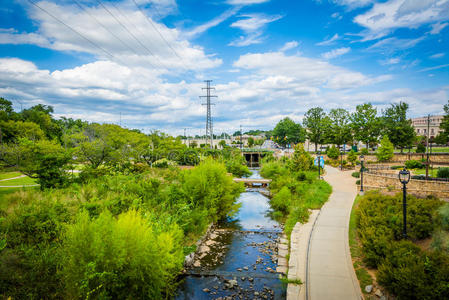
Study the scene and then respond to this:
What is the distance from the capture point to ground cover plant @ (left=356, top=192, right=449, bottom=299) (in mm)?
6961

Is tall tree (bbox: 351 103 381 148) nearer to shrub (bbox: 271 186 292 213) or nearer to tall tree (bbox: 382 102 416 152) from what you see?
tall tree (bbox: 382 102 416 152)

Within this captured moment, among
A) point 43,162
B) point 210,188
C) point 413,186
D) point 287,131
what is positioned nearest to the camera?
point 210,188

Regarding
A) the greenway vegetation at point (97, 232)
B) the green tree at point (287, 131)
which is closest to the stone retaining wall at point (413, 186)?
the greenway vegetation at point (97, 232)

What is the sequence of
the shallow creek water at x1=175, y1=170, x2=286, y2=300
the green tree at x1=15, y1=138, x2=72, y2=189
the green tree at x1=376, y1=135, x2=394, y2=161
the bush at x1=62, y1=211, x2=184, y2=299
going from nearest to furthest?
the bush at x1=62, y1=211, x2=184, y2=299 < the shallow creek water at x1=175, y1=170, x2=286, y2=300 < the green tree at x1=15, y1=138, x2=72, y2=189 < the green tree at x1=376, y1=135, x2=394, y2=161

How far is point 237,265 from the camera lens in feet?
42.7

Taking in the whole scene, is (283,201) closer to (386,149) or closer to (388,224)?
(388,224)

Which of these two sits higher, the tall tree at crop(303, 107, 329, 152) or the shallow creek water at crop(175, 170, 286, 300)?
the tall tree at crop(303, 107, 329, 152)

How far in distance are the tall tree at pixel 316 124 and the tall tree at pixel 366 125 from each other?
8.40 m

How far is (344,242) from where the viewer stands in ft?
40.1

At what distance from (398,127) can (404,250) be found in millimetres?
48790

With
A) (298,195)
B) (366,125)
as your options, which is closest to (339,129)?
(366,125)

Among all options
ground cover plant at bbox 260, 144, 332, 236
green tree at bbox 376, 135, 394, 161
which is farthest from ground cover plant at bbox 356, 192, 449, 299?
green tree at bbox 376, 135, 394, 161

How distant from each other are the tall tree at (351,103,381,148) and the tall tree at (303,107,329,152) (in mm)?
8398

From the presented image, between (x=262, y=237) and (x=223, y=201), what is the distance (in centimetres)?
391
